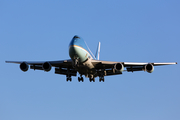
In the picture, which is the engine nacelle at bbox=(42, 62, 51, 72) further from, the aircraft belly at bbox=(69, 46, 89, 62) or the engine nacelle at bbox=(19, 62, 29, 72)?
the aircraft belly at bbox=(69, 46, 89, 62)

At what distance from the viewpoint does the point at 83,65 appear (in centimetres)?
4462

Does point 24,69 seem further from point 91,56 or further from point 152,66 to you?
point 152,66

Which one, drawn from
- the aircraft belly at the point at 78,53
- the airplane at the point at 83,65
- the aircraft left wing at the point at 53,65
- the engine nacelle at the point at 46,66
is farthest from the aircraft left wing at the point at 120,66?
the engine nacelle at the point at 46,66

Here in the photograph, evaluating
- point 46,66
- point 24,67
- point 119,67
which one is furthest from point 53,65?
point 119,67

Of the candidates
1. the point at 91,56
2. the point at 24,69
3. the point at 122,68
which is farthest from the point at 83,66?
the point at 24,69

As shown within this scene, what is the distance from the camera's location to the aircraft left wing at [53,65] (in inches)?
1767

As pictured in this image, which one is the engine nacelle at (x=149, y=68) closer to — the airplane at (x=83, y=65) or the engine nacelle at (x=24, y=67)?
the airplane at (x=83, y=65)

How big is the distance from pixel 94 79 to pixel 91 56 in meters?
4.64

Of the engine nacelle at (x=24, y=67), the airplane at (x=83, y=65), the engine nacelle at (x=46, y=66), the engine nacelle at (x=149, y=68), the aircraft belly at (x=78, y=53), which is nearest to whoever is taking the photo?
the aircraft belly at (x=78, y=53)

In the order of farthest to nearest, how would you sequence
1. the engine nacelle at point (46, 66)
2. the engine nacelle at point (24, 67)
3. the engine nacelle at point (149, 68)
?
the engine nacelle at point (24, 67) → the engine nacelle at point (46, 66) → the engine nacelle at point (149, 68)

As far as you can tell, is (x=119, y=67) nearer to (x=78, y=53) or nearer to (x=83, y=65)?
(x=83, y=65)

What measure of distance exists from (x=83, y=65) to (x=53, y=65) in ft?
18.2

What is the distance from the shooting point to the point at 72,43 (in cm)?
4134

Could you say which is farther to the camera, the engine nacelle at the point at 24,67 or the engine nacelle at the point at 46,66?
the engine nacelle at the point at 24,67
